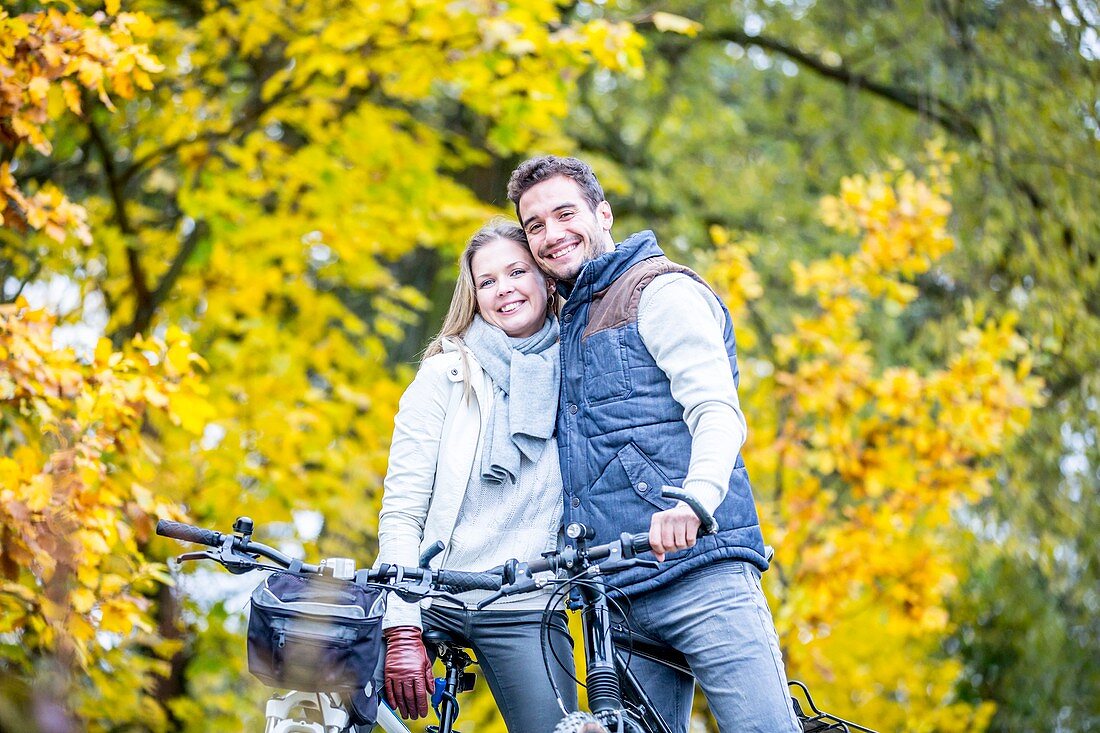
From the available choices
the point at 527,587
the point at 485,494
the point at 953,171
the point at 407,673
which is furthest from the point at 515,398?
the point at 953,171

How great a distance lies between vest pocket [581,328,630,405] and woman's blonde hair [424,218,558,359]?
39 cm

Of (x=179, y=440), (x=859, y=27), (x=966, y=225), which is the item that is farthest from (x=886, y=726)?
(x=179, y=440)

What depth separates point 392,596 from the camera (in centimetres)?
258

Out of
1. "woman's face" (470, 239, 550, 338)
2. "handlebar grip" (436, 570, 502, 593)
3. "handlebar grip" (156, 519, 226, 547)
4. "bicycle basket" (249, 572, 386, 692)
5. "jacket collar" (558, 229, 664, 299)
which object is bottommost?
"bicycle basket" (249, 572, 386, 692)

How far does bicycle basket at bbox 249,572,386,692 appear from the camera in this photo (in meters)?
2.25

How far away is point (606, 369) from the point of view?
2.73 m

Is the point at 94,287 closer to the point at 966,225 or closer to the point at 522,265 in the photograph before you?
the point at 522,265

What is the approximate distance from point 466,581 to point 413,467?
0.46 m

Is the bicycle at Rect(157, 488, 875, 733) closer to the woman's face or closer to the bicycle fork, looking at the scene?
the bicycle fork

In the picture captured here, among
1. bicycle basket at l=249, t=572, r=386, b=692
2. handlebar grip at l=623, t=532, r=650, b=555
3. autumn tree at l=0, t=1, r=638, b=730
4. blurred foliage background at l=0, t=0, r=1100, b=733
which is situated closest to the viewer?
bicycle basket at l=249, t=572, r=386, b=692

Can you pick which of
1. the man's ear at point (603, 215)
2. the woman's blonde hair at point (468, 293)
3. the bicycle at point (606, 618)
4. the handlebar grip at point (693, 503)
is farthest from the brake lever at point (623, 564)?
the man's ear at point (603, 215)

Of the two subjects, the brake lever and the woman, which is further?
the woman

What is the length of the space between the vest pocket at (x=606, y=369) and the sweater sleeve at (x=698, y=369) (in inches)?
2.6

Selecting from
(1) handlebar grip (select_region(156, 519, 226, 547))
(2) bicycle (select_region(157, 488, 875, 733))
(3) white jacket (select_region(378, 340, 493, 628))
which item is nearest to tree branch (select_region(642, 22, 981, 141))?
(3) white jacket (select_region(378, 340, 493, 628))
